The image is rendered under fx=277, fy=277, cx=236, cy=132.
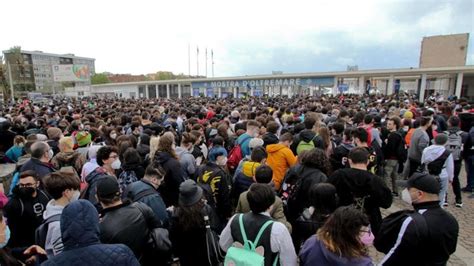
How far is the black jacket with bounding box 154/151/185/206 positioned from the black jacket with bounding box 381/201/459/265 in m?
3.04

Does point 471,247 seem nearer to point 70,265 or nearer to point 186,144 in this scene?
point 186,144

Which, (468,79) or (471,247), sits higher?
(468,79)

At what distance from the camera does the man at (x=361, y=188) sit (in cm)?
335

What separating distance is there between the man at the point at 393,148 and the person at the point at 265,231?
540 cm

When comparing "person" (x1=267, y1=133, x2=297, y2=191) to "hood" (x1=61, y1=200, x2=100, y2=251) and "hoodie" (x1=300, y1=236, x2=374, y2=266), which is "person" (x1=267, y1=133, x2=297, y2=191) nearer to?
"hoodie" (x1=300, y1=236, x2=374, y2=266)

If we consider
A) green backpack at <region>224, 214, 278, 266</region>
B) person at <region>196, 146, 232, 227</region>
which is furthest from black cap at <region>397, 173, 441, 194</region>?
person at <region>196, 146, 232, 227</region>

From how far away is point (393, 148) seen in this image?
6691 mm

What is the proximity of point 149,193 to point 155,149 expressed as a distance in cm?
181

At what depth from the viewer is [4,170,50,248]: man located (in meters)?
2.98

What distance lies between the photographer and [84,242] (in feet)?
6.22

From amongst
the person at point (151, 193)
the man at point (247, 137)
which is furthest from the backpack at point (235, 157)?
the person at point (151, 193)

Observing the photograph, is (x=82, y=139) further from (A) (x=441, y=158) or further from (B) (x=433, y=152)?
(A) (x=441, y=158)

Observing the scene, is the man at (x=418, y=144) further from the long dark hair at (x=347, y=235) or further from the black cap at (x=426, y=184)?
the long dark hair at (x=347, y=235)

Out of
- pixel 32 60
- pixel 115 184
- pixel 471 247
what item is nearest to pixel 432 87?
pixel 471 247
